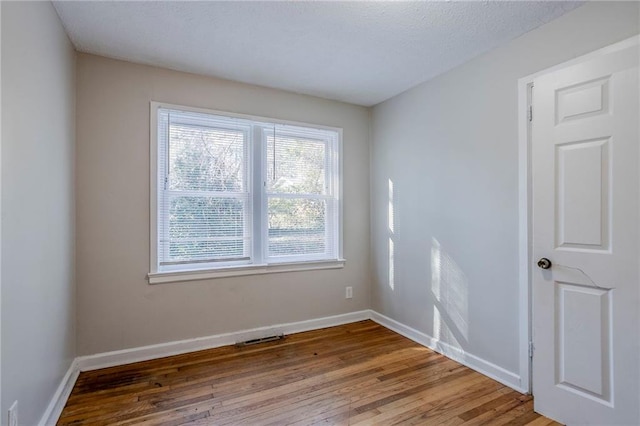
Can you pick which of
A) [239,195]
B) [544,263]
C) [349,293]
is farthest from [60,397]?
[544,263]

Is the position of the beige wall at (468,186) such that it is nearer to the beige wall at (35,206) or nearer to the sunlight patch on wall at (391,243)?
the sunlight patch on wall at (391,243)

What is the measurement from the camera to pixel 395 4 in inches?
75.9

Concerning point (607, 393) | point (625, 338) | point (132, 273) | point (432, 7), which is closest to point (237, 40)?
point (432, 7)

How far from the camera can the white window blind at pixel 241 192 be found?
2.86m

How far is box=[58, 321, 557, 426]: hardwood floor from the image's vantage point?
1946mm

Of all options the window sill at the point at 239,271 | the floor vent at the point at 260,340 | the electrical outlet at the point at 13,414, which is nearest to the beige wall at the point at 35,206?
the electrical outlet at the point at 13,414

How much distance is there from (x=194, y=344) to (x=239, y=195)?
1.41m

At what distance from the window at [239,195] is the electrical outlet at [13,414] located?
134 centimetres

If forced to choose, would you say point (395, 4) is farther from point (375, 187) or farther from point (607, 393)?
point (607, 393)

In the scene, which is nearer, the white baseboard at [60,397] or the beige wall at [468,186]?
the white baseboard at [60,397]

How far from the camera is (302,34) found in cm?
227

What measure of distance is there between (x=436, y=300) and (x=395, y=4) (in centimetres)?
235

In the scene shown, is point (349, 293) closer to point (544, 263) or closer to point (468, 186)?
point (468, 186)

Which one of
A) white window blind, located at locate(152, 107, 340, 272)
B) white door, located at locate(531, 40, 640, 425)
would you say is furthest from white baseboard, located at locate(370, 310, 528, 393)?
white window blind, located at locate(152, 107, 340, 272)
